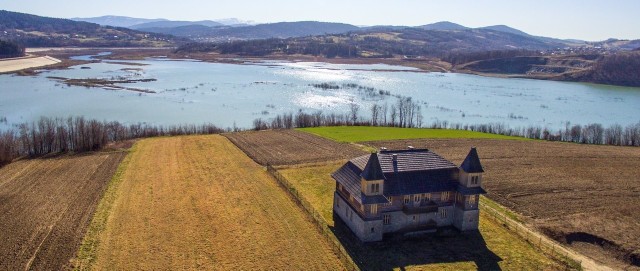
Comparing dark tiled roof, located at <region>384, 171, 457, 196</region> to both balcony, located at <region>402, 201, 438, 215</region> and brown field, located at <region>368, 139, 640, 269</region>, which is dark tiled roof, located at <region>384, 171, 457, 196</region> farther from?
brown field, located at <region>368, 139, 640, 269</region>

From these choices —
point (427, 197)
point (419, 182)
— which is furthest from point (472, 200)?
point (419, 182)

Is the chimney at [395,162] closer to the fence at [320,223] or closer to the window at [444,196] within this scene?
the window at [444,196]

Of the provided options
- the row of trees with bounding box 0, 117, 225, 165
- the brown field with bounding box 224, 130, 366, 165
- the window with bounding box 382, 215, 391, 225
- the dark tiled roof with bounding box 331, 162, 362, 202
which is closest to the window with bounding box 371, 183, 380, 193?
the dark tiled roof with bounding box 331, 162, 362, 202

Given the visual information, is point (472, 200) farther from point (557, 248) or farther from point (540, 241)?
point (557, 248)

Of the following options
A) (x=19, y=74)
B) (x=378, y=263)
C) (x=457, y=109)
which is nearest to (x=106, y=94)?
(x=19, y=74)

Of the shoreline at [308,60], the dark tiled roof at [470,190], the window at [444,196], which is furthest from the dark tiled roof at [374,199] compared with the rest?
the shoreline at [308,60]

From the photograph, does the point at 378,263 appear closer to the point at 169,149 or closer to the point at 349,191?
the point at 349,191
